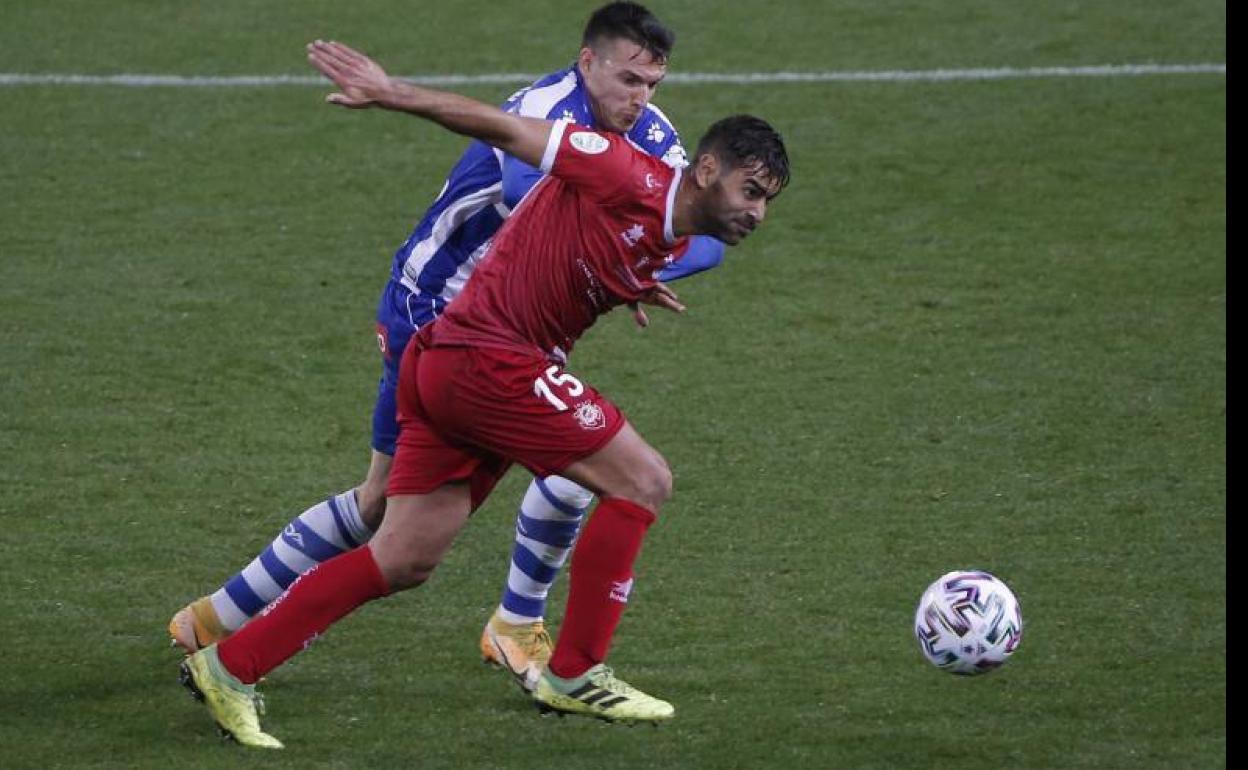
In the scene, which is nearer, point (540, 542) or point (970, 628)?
point (970, 628)

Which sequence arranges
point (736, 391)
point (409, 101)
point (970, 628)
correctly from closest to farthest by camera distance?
point (409, 101) < point (970, 628) < point (736, 391)

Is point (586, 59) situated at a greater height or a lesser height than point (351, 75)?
greater

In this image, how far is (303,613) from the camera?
17.4 ft

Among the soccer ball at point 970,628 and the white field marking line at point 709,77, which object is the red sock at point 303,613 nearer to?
the soccer ball at point 970,628

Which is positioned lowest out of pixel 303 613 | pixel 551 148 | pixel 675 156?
pixel 303 613

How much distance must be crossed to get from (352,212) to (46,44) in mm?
3172

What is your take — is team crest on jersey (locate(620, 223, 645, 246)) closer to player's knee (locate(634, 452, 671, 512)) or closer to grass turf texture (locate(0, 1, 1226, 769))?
player's knee (locate(634, 452, 671, 512))

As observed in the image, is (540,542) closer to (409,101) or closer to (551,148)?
(551,148)

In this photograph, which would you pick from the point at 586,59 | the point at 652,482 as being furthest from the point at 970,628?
the point at 586,59

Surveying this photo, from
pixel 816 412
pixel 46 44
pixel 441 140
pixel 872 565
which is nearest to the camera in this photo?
pixel 872 565

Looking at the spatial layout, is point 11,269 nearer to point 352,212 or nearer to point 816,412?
point 352,212

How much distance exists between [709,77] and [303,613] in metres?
7.29

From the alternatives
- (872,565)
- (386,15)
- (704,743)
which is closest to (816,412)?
(872,565)
